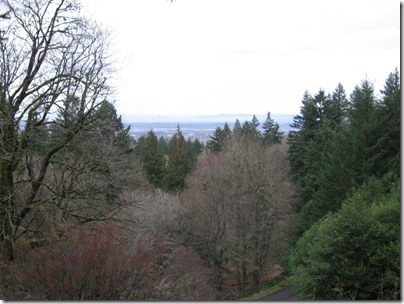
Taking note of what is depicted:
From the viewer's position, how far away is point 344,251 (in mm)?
9117

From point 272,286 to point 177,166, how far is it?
569 inches

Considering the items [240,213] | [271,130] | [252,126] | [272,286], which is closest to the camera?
[272,286]

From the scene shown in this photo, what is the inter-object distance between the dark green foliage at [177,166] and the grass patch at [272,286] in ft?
39.1

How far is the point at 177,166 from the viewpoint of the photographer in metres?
31.2

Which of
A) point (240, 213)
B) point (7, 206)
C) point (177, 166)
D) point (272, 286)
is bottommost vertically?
point (272, 286)

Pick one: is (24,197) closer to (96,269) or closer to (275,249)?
(96,269)

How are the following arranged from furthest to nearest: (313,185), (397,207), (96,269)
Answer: (313,185) → (397,207) → (96,269)

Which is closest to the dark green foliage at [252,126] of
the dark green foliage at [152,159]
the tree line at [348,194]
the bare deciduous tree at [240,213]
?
the tree line at [348,194]

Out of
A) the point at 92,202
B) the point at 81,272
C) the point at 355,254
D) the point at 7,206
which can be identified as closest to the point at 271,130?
the point at 355,254

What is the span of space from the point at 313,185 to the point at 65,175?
1784 centimetres

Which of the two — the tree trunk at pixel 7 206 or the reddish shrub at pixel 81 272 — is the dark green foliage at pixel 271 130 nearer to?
the tree trunk at pixel 7 206

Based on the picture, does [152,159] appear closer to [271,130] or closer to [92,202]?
[271,130]

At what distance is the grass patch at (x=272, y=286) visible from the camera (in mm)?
16316

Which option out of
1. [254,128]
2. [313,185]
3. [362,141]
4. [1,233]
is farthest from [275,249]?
[1,233]
